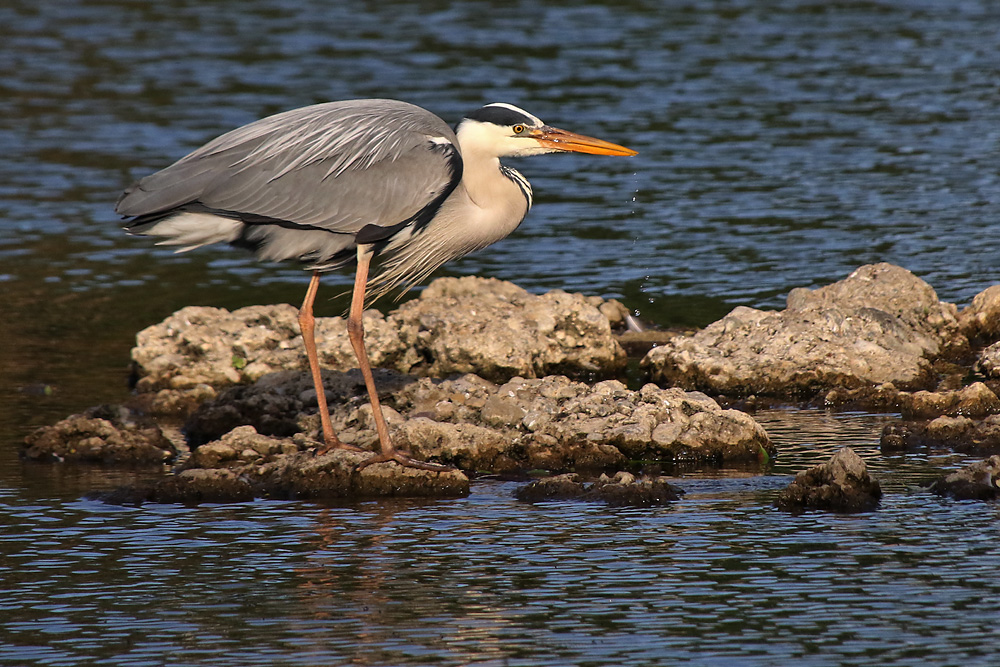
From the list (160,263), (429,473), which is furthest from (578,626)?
(160,263)

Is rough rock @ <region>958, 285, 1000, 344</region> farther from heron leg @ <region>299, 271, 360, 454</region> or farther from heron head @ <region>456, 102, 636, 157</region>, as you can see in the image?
heron leg @ <region>299, 271, 360, 454</region>

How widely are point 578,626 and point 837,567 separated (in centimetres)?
133

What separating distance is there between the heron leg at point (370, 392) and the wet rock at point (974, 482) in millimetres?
2615

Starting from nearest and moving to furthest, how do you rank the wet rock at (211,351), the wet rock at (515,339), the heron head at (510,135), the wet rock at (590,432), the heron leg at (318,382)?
the wet rock at (590,432) → the heron leg at (318,382) → the heron head at (510,135) → the wet rock at (515,339) → the wet rock at (211,351)

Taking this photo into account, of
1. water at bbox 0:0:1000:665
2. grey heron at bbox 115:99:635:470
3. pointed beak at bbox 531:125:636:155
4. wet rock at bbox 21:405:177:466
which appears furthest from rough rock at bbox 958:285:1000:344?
wet rock at bbox 21:405:177:466

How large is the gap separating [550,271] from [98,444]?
5.66 meters

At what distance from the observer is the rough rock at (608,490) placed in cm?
828

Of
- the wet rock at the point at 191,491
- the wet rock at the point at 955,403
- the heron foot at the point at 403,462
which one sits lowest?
the wet rock at the point at 191,491

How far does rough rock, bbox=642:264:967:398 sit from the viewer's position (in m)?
10.7

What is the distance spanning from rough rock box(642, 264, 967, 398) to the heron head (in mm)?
1677

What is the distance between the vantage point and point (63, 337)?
42.9ft

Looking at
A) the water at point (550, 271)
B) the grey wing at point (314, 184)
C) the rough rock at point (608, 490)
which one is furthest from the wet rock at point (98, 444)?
the rough rock at point (608, 490)

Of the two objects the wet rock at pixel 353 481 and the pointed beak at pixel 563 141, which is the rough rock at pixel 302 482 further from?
the pointed beak at pixel 563 141

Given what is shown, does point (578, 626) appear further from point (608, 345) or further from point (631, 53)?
point (631, 53)
